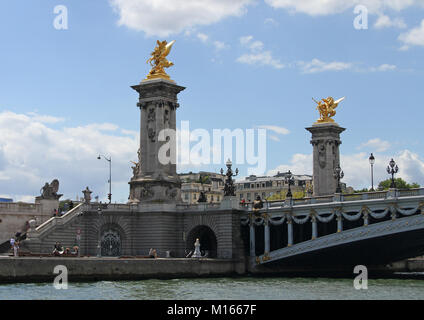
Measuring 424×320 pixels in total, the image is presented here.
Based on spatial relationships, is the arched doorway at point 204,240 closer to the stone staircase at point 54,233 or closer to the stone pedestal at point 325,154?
the stone staircase at point 54,233

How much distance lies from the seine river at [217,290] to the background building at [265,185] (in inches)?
3893

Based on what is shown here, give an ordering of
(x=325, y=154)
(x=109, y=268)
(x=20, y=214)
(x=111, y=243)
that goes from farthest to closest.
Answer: (x=325, y=154) → (x=111, y=243) → (x=20, y=214) → (x=109, y=268)

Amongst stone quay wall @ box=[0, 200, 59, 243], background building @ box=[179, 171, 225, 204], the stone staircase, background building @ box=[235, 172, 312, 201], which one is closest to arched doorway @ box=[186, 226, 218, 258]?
the stone staircase

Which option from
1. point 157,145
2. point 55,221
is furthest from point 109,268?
point 157,145

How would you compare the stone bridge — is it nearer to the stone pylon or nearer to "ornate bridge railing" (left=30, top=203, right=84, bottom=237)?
"ornate bridge railing" (left=30, top=203, right=84, bottom=237)

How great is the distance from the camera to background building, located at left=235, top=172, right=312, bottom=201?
165 meters

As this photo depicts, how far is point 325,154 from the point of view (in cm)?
10362

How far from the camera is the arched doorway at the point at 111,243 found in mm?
76500

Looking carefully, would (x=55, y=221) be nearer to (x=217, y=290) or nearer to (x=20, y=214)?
(x=20, y=214)

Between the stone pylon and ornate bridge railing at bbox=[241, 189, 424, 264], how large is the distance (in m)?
8.10

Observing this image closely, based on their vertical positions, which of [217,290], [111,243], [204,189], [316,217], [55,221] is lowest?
[217,290]

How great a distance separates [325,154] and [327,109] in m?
5.45
